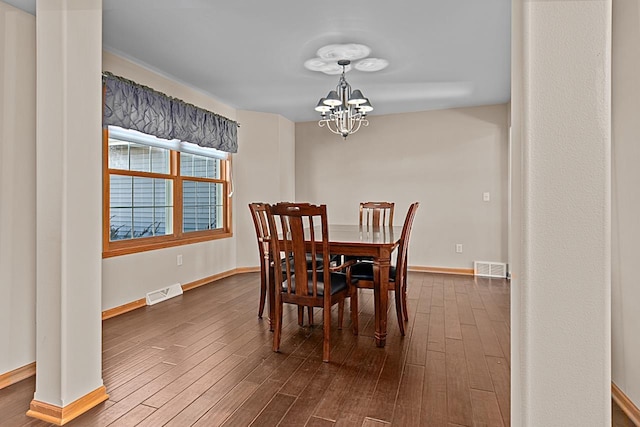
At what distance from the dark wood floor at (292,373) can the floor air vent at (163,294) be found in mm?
200

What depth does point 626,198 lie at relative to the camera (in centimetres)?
172

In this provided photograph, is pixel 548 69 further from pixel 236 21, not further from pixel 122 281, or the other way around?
pixel 122 281

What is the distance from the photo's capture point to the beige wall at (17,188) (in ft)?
6.72

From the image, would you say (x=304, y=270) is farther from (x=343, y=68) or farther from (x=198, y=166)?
(x=198, y=166)

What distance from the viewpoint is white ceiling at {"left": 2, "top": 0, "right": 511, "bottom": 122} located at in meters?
2.37

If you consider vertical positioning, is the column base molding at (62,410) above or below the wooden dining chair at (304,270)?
below

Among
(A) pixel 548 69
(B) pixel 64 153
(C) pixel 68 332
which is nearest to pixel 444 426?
(A) pixel 548 69

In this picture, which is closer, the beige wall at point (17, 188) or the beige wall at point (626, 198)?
the beige wall at point (626, 198)

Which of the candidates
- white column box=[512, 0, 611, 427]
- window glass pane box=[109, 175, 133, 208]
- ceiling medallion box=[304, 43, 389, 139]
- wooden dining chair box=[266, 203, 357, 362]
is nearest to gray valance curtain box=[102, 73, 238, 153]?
window glass pane box=[109, 175, 133, 208]

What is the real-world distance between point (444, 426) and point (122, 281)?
2930 millimetres

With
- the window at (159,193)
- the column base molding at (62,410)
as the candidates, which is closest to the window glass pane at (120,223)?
the window at (159,193)

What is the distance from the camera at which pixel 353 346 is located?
2471 mm

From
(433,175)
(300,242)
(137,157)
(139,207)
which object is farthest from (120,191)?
(433,175)

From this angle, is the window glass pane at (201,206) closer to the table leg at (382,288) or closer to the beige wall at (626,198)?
the table leg at (382,288)
